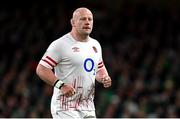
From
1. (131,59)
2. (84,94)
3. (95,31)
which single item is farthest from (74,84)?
(95,31)

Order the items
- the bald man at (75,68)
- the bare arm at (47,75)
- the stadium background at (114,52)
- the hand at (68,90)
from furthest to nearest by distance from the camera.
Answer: the stadium background at (114,52) → the bald man at (75,68) → the bare arm at (47,75) → the hand at (68,90)

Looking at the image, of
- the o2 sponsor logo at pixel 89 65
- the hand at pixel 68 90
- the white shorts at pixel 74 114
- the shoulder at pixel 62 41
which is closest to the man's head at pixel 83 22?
the shoulder at pixel 62 41

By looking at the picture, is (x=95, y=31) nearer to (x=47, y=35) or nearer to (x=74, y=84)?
(x=47, y=35)

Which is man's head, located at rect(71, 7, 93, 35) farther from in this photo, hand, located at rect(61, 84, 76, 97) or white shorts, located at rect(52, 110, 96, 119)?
white shorts, located at rect(52, 110, 96, 119)

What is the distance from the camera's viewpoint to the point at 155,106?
1488 cm

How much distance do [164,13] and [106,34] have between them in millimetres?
1721

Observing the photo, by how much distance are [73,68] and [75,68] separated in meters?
0.02

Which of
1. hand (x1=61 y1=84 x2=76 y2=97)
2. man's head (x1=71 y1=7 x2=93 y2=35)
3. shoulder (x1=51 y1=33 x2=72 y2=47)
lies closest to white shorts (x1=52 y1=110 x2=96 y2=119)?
hand (x1=61 y1=84 x2=76 y2=97)

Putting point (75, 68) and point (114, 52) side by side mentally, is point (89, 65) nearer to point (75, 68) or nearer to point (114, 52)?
point (75, 68)

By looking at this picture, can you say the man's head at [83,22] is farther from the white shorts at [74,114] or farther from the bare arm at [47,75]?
the white shorts at [74,114]

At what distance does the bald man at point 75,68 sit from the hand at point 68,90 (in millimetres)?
191

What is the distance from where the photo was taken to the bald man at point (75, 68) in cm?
794

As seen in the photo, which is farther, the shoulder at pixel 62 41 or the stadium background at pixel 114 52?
the stadium background at pixel 114 52

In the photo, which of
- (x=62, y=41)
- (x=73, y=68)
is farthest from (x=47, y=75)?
(x=62, y=41)
